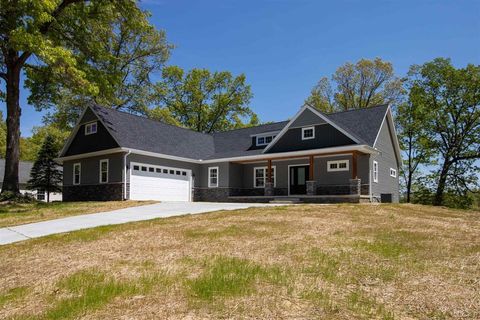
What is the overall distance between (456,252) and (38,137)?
57303mm

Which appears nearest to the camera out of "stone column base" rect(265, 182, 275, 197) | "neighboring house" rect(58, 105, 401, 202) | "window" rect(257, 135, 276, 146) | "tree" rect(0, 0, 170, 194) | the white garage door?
"tree" rect(0, 0, 170, 194)

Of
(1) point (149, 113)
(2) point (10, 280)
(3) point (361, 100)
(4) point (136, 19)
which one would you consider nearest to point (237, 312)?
(2) point (10, 280)

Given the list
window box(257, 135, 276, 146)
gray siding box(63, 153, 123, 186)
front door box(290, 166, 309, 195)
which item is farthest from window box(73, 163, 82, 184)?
front door box(290, 166, 309, 195)

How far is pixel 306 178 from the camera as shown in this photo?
24.4m

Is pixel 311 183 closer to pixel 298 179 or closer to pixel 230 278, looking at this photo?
pixel 298 179

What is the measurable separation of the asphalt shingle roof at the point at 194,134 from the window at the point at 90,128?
3.26 feet

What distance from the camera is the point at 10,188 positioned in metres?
20.0

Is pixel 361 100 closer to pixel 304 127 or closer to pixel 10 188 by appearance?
pixel 304 127

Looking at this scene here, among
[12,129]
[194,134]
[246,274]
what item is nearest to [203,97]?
[194,134]

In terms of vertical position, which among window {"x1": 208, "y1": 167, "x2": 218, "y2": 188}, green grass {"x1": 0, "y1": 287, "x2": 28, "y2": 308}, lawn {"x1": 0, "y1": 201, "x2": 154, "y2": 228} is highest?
window {"x1": 208, "y1": 167, "x2": 218, "y2": 188}

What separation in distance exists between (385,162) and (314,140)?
211 inches

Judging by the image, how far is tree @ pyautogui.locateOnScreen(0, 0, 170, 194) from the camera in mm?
17859

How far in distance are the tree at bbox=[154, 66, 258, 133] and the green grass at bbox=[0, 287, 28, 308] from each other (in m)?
40.5

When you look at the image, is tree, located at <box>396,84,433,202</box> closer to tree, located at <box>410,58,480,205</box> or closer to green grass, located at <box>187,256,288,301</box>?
tree, located at <box>410,58,480,205</box>
